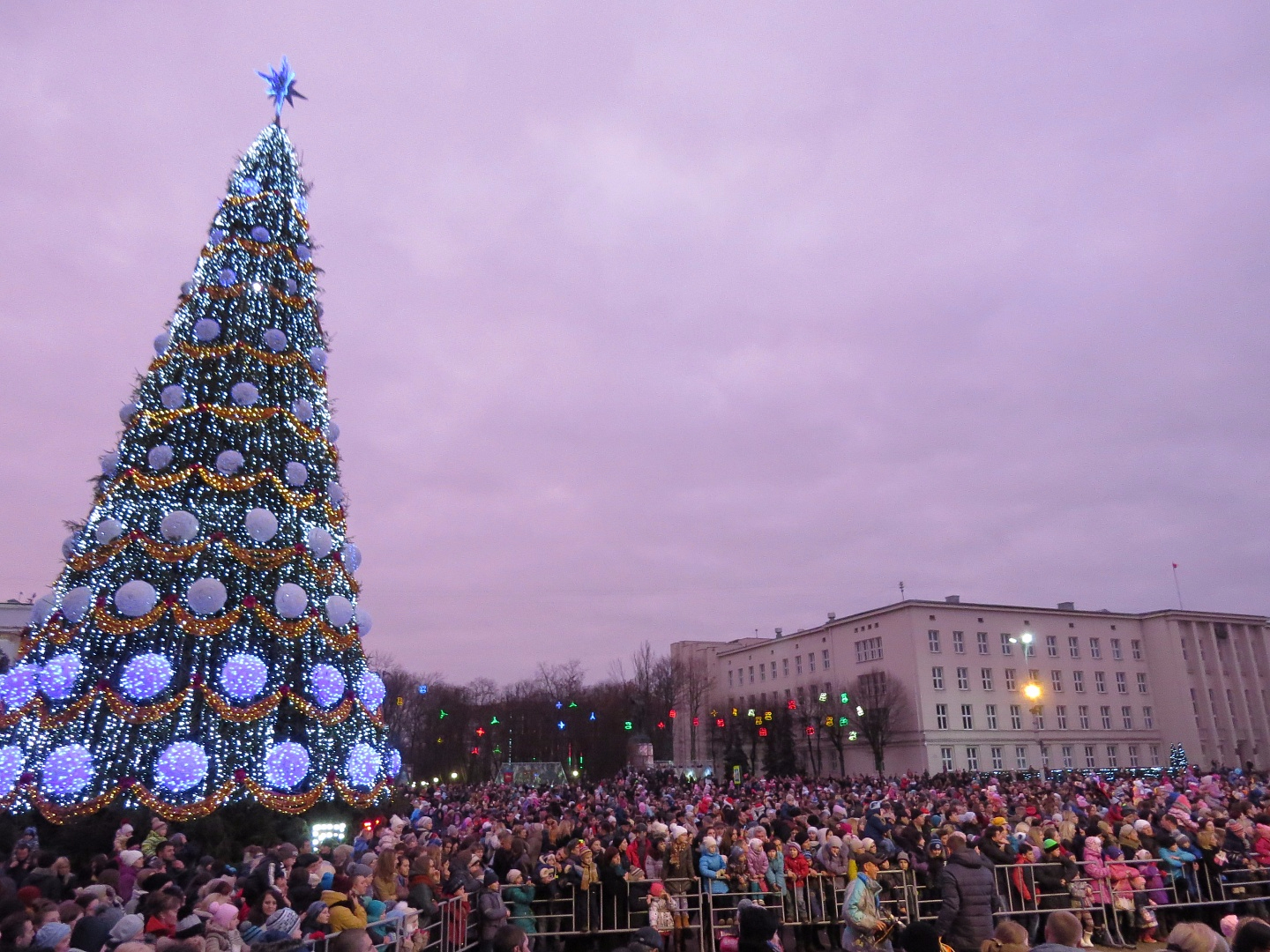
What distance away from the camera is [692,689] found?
232 ft

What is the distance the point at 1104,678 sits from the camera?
64375 mm

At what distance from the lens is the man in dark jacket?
8.59 meters

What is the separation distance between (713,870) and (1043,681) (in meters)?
57.7

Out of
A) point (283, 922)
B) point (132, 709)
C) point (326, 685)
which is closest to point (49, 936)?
point (283, 922)

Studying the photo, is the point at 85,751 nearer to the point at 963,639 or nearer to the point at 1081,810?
the point at 1081,810

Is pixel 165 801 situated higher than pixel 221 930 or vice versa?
pixel 165 801

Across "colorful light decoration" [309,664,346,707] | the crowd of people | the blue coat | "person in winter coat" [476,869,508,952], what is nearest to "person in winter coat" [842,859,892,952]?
the crowd of people

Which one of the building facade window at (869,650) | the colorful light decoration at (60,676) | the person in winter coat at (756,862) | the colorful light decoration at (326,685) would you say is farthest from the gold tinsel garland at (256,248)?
the building facade window at (869,650)

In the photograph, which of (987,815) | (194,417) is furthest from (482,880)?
(987,815)

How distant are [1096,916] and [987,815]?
5565 mm

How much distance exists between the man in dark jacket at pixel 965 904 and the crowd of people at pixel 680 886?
18mm

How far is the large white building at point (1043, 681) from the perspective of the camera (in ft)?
188

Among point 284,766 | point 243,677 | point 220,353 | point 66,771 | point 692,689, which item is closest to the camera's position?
point 66,771

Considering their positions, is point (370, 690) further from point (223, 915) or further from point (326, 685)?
point (223, 915)
